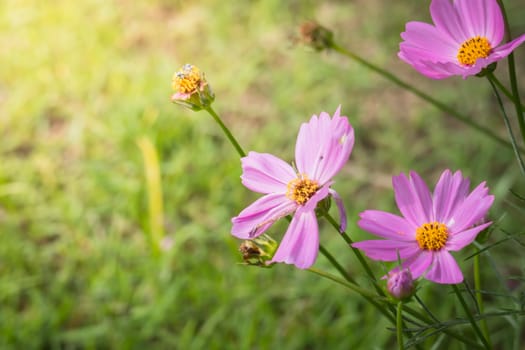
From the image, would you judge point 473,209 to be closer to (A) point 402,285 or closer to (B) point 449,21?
(A) point 402,285

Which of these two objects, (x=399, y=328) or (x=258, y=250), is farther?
(x=258, y=250)

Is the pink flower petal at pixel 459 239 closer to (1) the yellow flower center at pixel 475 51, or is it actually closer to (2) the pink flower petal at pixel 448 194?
(2) the pink flower petal at pixel 448 194

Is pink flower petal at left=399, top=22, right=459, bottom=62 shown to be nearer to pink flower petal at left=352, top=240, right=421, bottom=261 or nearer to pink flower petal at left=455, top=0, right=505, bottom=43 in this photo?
pink flower petal at left=455, top=0, right=505, bottom=43

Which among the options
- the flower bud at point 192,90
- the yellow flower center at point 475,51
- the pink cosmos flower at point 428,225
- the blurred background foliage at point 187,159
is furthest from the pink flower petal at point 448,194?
the blurred background foliage at point 187,159

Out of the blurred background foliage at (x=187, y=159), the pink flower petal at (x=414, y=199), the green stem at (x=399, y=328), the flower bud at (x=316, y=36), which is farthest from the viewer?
the blurred background foliage at (x=187, y=159)

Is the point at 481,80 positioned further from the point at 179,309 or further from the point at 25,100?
the point at 25,100

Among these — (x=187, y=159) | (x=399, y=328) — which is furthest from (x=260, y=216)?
(x=187, y=159)
